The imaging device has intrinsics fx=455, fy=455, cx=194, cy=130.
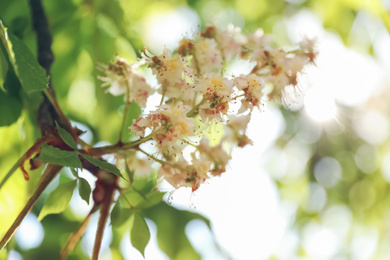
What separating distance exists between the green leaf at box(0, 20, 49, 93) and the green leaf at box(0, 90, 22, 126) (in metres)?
0.34

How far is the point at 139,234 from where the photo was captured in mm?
718

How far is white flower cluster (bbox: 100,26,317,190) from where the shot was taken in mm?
684

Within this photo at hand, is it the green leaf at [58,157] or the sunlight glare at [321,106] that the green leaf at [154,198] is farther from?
the sunlight glare at [321,106]

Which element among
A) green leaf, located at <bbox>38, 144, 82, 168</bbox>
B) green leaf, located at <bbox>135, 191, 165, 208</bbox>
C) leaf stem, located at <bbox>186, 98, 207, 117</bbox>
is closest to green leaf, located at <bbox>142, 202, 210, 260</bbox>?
green leaf, located at <bbox>135, 191, 165, 208</bbox>

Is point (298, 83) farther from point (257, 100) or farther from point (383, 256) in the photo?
point (383, 256)

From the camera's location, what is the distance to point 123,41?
1.10m

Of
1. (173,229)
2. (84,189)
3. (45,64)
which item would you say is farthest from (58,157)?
(173,229)

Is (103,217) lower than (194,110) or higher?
lower

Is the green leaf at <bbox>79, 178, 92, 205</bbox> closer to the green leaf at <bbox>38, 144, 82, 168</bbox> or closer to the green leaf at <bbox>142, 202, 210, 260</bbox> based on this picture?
the green leaf at <bbox>38, 144, 82, 168</bbox>

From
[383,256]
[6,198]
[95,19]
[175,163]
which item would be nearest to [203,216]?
[175,163]

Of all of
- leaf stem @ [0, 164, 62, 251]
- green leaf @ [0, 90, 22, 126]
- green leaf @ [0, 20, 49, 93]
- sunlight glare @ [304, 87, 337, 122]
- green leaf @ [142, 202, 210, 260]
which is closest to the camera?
green leaf @ [0, 20, 49, 93]

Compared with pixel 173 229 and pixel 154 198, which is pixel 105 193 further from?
pixel 173 229

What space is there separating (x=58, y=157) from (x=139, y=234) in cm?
24

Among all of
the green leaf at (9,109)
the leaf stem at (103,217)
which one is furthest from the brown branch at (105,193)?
the green leaf at (9,109)
